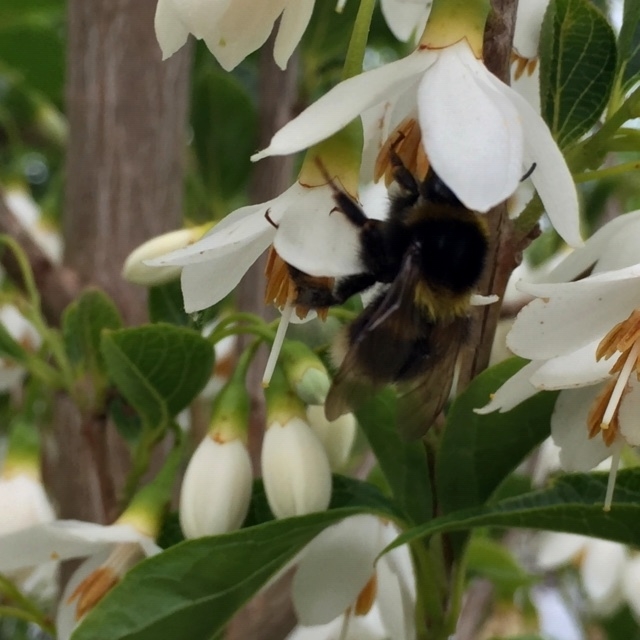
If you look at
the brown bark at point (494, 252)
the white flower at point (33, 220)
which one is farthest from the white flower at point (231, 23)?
the white flower at point (33, 220)

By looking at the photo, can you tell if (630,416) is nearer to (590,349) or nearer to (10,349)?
(590,349)

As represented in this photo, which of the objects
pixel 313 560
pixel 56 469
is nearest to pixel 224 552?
pixel 313 560

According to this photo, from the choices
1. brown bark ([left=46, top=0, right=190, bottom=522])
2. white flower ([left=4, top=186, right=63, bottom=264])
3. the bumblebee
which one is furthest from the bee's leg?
white flower ([left=4, top=186, right=63, bottom=264])

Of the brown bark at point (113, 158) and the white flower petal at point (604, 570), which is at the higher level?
the brown bark at point (113, 158)

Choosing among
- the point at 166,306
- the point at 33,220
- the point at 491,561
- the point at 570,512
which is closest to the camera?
the point at 570,512

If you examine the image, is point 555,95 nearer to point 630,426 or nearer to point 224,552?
point 630,426

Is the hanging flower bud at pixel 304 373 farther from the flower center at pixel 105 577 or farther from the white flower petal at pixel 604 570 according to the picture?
the white flower petal at pixel 604 570

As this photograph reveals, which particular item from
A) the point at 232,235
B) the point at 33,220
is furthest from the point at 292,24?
the point at 33,220

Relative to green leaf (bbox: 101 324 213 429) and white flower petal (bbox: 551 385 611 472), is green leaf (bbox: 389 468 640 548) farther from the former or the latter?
green leaf (bbox: 101 324 213 429)
